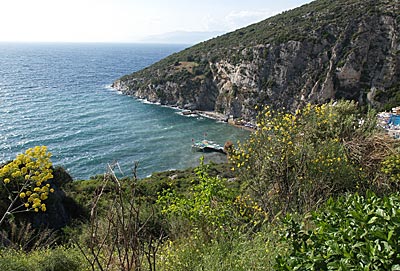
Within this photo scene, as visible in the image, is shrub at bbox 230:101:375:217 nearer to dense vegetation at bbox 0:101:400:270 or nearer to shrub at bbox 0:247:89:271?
dense vegetation at bbox 0:101:400:270

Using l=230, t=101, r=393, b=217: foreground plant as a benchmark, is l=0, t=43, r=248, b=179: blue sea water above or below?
below

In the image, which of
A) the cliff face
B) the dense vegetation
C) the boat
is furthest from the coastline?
the dense vegetation

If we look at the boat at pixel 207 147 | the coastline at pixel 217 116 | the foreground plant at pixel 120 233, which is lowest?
the boat at pixel 207 147

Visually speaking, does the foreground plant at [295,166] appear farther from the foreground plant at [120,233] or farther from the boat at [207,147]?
the boat at [207,147]

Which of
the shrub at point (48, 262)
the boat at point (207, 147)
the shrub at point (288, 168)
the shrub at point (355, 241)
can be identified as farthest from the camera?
the boat at point (207, 147)

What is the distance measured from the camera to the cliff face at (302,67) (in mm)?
45781

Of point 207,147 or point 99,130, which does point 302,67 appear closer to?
point 207,147

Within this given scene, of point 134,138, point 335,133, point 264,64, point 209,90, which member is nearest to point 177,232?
point 335,133

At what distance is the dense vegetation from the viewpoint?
8.45 ft

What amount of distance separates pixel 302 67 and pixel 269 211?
48.4m

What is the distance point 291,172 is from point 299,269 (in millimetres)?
4936

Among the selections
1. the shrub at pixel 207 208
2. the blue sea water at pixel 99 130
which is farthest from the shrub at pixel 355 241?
the blue sea water at pixel 99 130

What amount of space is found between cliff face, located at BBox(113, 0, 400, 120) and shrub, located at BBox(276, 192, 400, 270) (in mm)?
44553

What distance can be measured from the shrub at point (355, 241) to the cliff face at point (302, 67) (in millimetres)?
44553
